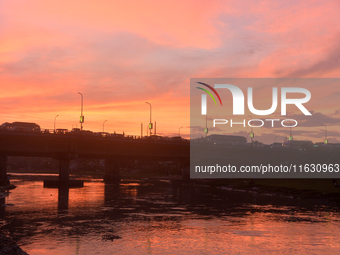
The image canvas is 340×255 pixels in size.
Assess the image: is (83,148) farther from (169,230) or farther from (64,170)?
(169,230)

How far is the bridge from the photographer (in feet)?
287

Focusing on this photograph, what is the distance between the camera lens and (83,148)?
98.4 metres

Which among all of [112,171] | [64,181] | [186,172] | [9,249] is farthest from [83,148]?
[9,249]

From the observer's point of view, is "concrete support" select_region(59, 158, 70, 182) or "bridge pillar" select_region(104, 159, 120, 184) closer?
"concrete support" select_region(59, 158, 70, 182)

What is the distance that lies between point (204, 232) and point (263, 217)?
1140cm

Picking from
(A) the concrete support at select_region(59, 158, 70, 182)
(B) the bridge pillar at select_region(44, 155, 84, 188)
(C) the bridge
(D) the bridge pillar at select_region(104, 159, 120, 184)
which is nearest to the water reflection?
(C) the bridge

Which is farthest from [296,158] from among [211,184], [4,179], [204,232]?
[204,232]

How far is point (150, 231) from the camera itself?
1143 inches

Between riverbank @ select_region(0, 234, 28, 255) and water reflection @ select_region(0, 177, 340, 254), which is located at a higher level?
riverbank @ select_region(0, 234, 28, 255)

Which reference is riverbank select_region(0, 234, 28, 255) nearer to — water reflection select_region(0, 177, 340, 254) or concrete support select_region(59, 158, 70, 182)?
water reflection select_region(0, 177, 340, 254)

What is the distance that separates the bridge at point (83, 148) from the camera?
287 feet

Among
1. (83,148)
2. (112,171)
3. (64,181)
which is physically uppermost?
(83,148)

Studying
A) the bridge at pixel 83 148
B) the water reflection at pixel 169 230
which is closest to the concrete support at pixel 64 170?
the bridge at pixel 83 148

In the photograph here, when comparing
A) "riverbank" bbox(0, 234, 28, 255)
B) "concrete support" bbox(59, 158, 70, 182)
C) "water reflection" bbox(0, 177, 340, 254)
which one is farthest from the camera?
"concrete support" bbox(59, 158, 70, 182)
